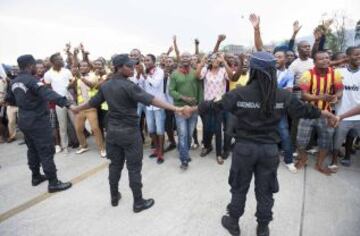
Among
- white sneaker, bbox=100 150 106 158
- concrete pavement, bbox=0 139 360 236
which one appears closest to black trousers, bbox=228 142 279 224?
concrete pavement, bbox=0 139 360 236

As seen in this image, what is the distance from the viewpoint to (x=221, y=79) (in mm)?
5109

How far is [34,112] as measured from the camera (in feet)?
13.6

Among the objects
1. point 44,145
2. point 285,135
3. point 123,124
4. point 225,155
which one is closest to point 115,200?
point 123,124

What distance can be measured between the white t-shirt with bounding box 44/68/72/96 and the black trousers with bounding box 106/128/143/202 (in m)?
2.98

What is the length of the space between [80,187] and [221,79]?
121 inches

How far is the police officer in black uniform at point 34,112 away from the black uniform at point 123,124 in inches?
37.2

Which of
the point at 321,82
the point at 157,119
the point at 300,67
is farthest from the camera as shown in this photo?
the point at 157,119

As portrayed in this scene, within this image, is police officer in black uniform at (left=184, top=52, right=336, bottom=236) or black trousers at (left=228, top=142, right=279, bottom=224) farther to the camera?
black trousers at (left=228, top=142, right=279, bottom=224)

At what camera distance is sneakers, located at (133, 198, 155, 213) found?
3.69 m

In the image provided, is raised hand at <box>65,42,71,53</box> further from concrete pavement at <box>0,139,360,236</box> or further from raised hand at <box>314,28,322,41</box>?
raised hand at <box>314,28,322,41</box>

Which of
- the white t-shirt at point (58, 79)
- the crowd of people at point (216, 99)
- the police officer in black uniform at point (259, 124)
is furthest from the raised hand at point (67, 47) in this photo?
the police officer in black uniform at point (259, 124)

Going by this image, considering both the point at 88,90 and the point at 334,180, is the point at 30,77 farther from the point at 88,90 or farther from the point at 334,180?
the point at 334,180

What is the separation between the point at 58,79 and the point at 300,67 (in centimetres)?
486

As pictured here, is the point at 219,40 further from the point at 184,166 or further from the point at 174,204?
the point at 174,204
